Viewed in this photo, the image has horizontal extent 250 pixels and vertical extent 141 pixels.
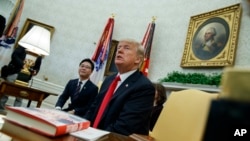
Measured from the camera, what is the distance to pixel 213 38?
4.35 meters

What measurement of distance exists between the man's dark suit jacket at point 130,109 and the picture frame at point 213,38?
2635 millimetres

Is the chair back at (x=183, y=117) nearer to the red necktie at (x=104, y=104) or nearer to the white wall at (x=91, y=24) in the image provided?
the red necktie at (x=104, y=104)

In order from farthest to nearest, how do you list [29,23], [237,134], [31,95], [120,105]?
[29,23], [31,95], [120,105], [237,134]

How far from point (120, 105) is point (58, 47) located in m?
4.98

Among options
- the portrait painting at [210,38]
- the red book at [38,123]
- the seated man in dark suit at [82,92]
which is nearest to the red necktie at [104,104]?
the red book at [38,123]

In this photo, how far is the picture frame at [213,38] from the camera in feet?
13.0

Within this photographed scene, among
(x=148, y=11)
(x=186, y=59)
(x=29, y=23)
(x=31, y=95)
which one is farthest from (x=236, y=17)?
(x=29, y=23)

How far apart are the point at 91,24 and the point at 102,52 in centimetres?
122

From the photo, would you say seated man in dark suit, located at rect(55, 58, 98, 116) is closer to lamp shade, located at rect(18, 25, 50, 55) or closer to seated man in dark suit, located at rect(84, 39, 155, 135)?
lamp shade, located at rect(18, 25, 50, 55)

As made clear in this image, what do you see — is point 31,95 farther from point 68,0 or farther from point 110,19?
point 68,0

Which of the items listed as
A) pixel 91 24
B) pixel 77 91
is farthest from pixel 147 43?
pixel 77 91

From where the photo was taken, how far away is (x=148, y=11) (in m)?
6.10

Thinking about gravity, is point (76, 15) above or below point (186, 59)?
above

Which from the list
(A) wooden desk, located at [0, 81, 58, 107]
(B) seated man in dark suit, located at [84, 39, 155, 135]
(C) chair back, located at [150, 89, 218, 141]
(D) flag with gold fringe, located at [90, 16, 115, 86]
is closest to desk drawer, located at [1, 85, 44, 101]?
(A) wooden desk, located at [0, 81, 58, 107]
